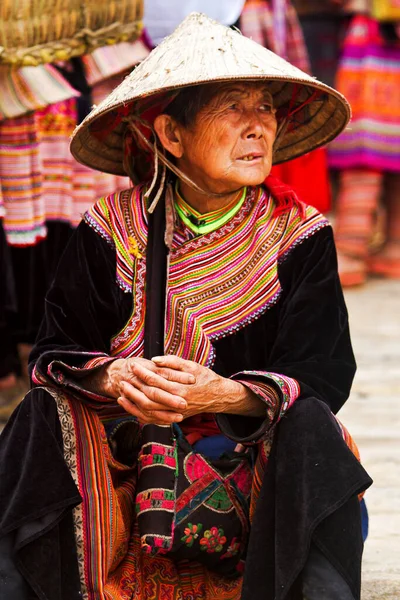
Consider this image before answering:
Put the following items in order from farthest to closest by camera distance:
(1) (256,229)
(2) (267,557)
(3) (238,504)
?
(1) (256,229) < (3) (238,504) < (2) (267,557)

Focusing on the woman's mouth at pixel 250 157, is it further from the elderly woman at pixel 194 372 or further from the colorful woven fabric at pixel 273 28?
the colorful woven fabric at pixel 273 28

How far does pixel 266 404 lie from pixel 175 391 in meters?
0.21

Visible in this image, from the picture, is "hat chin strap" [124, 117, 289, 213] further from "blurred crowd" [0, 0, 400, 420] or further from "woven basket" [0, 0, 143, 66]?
"blurred crowd" [0, 0, 400, 420]

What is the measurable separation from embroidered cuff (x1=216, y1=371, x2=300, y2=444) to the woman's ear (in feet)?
2.23

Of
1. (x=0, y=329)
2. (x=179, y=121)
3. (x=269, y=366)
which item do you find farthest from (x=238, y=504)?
(x=0, y=329)

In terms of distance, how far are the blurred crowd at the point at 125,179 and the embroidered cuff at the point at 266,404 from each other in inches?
62.8

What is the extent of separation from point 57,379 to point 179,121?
0.78 m

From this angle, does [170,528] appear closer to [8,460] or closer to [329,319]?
[8,460]

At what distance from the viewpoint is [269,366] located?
268 centimetres

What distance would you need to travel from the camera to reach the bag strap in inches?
107

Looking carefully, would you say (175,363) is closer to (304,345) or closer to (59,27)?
(304,345)

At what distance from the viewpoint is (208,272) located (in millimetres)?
2799

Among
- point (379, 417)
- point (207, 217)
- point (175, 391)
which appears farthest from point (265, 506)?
point (379, 417)

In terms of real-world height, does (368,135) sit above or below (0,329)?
above
